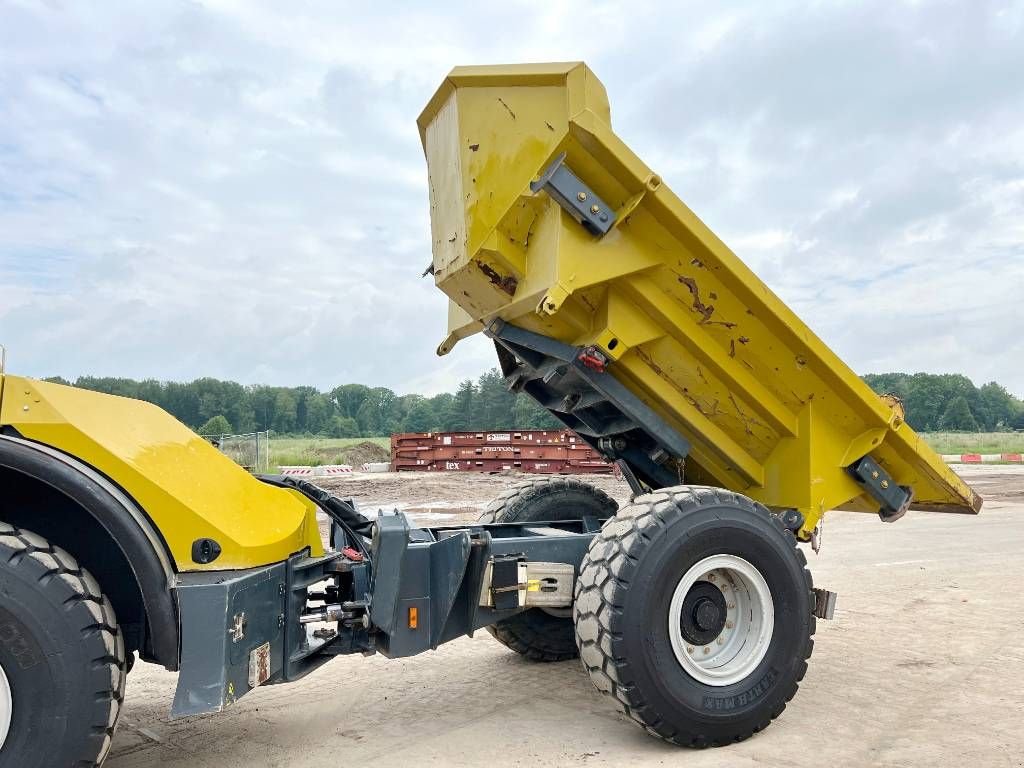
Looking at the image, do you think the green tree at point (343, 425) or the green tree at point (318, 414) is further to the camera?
the green tree at point (343, 425)

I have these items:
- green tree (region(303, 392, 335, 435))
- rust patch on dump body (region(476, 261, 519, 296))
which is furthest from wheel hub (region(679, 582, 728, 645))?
green tree (region(303, 392, 335, 435))

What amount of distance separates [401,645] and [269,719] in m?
1.14

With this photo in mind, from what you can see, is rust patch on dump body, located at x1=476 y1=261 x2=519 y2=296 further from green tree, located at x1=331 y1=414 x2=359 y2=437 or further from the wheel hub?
green tree, located at x1=331 y1=414 x2=359 y2=437

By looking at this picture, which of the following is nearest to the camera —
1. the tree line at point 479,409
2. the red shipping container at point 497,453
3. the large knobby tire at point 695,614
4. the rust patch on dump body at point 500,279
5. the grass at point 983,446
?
the large knobby tire at point 695,614

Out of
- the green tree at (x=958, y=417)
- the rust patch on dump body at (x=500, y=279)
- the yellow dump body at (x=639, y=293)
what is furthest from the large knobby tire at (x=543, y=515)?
the green tree at (x=958, y=417)

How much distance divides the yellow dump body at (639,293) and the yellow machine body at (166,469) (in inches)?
64.2

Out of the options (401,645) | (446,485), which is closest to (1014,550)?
(401,645)

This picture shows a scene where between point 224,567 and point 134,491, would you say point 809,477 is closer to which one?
point 224,567

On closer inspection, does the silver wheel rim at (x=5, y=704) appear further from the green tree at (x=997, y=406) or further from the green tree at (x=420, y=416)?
the green tree at (x=997, y=406)

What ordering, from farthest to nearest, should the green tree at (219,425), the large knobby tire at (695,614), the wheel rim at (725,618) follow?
1. the green tree at (219,425)
2. the wheel rim at (725,618)
3. the large knobby tire at (695,614)

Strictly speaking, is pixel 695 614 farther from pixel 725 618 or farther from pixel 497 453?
pixel 497 453

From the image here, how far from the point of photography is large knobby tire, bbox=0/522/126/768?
9.33ft

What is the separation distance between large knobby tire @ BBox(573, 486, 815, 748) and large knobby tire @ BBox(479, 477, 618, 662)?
1.21 metres

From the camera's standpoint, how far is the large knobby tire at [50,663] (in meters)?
2.84
